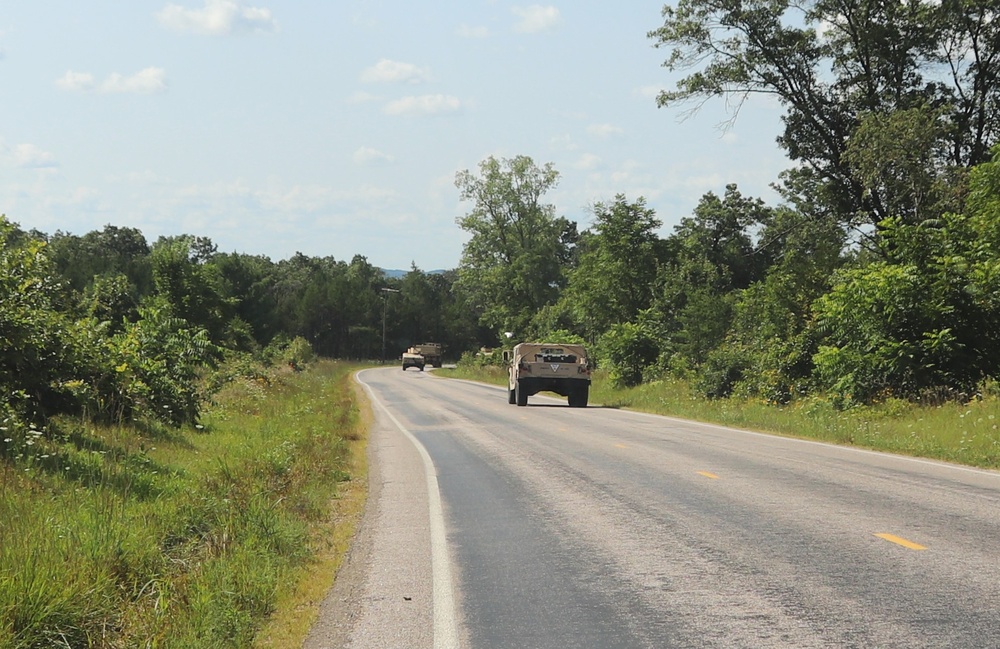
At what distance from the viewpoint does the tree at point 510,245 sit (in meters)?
89.1

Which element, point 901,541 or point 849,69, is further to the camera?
point 849,69

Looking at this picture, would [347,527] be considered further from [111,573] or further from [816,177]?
[816,177]

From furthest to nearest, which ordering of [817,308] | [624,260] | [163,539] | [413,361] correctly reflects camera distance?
1. [413,361]
2. [624,260]
3. [817,308]
4. [163,539]

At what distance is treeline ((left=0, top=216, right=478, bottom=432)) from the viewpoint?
40.5 feet

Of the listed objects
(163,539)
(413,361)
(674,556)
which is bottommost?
(163,539)

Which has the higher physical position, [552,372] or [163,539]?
[552,372]

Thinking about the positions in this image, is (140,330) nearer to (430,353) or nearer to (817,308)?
(817,308)

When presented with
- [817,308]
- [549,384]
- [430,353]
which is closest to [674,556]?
[817,308]

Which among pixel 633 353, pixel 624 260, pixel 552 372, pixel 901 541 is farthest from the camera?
pixel 624 260

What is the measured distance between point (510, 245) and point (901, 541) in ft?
280

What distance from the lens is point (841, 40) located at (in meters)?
34.4

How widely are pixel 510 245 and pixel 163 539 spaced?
8476cm

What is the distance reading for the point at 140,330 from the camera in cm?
2092

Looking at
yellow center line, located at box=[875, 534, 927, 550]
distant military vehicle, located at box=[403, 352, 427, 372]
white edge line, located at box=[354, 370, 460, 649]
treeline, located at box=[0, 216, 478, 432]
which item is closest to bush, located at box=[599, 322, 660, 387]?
treeline, located at box=[0, 216, 478, 432]
